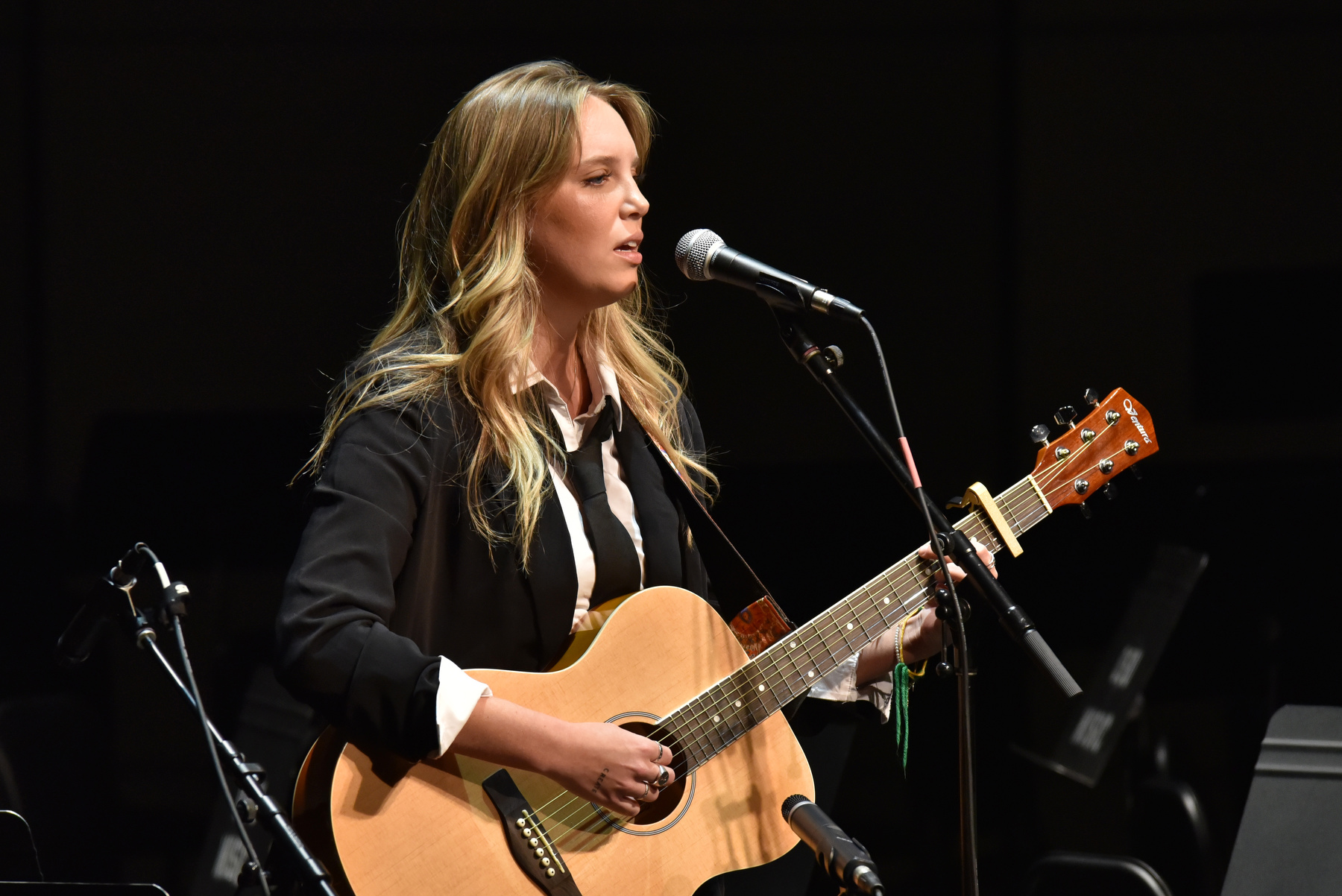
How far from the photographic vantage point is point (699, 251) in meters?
1.98

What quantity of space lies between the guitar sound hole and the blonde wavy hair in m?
0.35

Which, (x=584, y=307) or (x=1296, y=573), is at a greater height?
(x=584, y=307)

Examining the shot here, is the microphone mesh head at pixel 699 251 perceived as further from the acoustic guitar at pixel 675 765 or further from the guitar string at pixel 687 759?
the guitar string at pixel 687 759

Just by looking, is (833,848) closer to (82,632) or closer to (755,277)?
(755,277)

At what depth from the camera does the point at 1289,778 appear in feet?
5.94

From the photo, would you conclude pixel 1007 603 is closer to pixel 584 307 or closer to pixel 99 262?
pixel 584 307

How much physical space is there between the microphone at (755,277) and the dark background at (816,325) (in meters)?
1.44

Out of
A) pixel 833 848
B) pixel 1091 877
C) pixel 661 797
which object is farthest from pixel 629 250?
pixel 1091 877

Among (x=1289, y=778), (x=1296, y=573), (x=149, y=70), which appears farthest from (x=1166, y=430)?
(x=149, y=70)

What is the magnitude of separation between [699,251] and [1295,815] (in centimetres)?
122

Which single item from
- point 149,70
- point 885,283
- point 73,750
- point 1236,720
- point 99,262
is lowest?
point 1236,720

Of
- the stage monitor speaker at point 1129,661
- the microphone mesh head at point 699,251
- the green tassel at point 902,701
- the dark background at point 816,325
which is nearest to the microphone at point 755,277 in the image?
the microphone mesh head at point 699,251

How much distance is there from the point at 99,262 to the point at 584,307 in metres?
1.52

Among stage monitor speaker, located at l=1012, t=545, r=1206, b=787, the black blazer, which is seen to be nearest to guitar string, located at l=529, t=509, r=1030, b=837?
the black blazer
